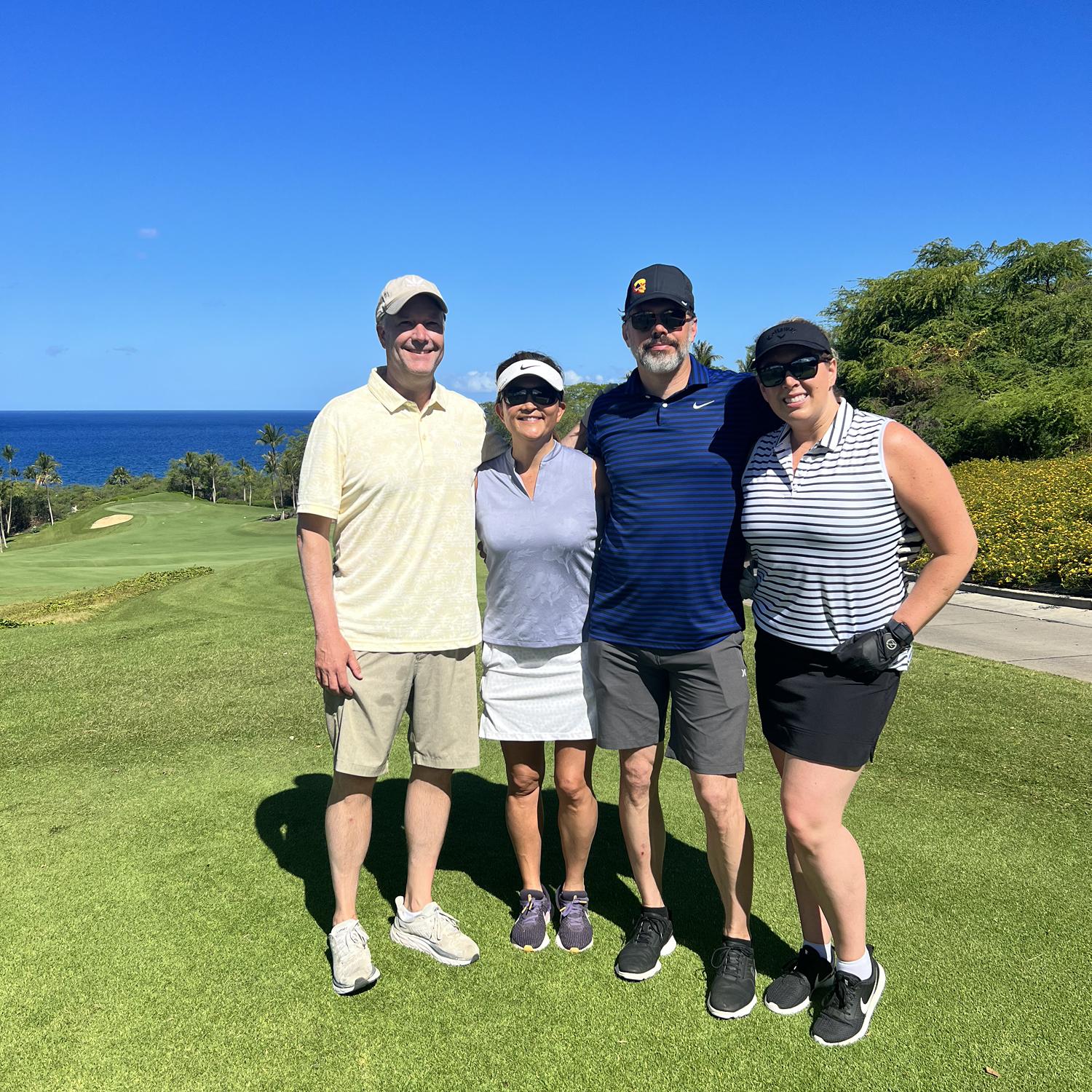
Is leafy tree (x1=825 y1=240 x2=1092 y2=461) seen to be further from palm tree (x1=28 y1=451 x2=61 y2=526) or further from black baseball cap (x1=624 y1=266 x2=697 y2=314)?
palm tree (x1=28 y1=451 x2=61 y2=526)

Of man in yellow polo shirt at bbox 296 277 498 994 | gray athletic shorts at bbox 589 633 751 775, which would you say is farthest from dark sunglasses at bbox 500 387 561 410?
gray athletic shorts at bbox 589 633 751 775

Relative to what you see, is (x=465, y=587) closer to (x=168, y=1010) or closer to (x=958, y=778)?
(x=168, y=1010)

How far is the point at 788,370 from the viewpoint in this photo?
2.41 metres

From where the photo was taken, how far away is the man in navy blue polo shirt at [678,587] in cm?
269

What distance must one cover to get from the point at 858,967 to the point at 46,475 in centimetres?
7133

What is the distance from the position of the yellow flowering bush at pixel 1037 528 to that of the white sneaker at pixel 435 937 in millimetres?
7701

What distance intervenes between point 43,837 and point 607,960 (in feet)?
8.89

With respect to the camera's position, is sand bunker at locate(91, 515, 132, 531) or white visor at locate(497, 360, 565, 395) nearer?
white visor at locate(497, 360, 565, 395)

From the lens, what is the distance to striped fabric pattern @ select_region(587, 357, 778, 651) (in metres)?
2.69

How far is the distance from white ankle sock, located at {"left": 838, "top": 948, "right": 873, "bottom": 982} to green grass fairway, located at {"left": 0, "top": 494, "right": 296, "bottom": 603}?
A: 1201 cm

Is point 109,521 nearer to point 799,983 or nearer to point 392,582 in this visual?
point 392,582

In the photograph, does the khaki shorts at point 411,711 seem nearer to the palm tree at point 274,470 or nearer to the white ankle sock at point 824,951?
the white ankle sock at point 824,951

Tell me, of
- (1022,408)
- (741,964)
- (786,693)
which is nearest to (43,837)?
(741,964)

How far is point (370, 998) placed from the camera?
269 cm
